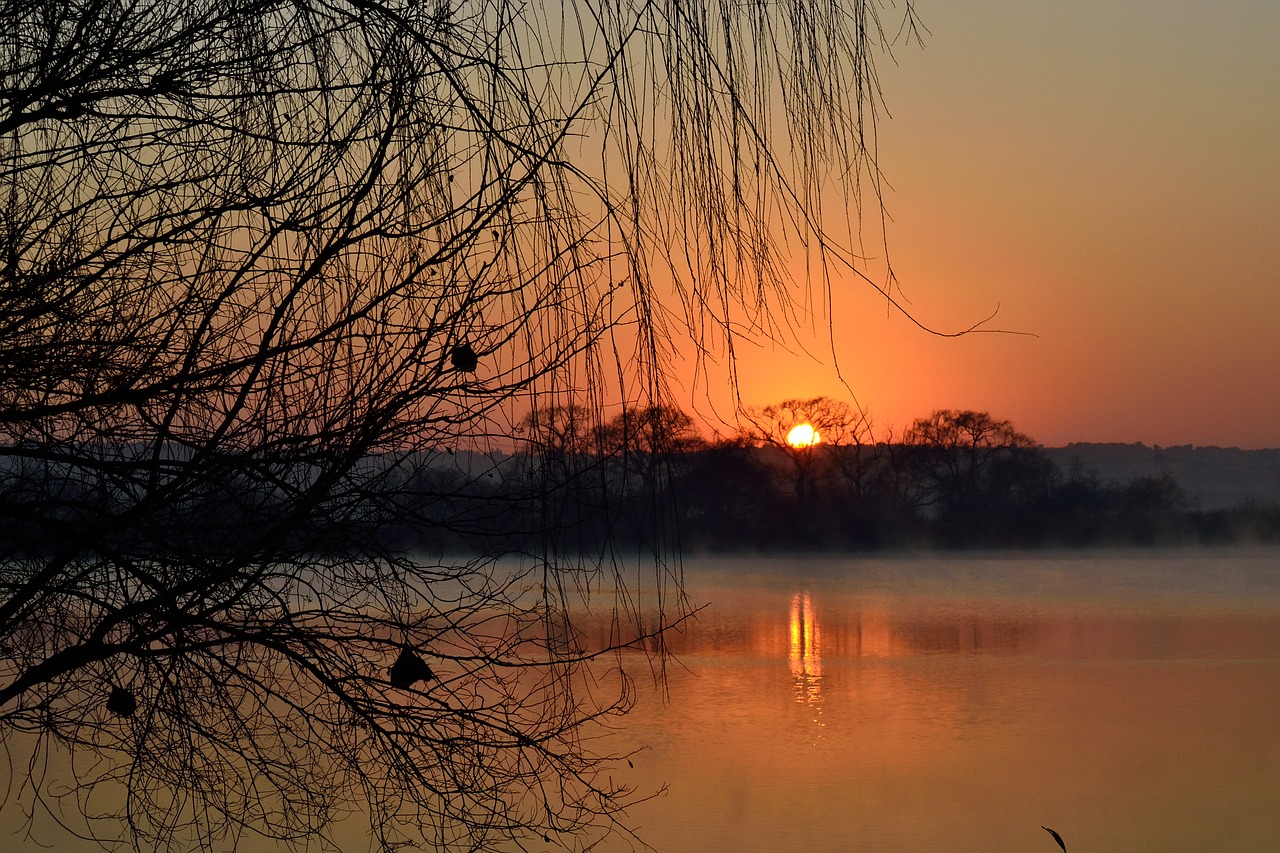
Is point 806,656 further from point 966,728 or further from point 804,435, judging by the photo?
point 804,435

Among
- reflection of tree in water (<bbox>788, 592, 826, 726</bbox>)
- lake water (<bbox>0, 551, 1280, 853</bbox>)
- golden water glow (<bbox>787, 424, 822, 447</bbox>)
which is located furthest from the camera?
reflection of tree in water (<bbox>788, 592, 826, 726</bbox>)

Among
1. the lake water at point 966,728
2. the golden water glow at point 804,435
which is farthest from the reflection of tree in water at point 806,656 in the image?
the golden water glow at point 804,435

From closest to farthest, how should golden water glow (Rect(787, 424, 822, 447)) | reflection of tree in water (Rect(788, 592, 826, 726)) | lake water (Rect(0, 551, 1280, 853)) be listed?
1. golden water glow (Rect(787, 424, 822, 447))
2. lake water (Rect(0, 551, 1280, 853))
3. reflection of tree in water (Rect(788, 592, 826, 726))

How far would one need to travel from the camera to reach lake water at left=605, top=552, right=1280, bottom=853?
526 centimetres


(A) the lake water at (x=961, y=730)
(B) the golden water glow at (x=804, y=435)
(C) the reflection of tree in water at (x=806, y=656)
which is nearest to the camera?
(B) the golden water glow at (x=804, y=435)

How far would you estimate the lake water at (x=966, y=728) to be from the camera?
17.3 feet

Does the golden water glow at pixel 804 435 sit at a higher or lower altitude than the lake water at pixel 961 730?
higher

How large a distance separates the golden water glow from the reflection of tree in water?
19.4 feet

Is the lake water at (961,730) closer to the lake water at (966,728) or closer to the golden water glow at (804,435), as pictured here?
the lake water at (966,728)

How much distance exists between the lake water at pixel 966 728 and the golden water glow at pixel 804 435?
1.66 metres

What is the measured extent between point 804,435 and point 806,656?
8.32m

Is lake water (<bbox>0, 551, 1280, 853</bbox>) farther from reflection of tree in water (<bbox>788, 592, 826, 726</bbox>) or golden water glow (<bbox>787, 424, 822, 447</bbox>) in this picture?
golden water glow (<bbox>787, 424, 822, 447</bbox>)

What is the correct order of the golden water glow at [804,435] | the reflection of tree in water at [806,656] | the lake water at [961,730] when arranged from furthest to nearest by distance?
the reflection of tree in water at [806,656]
the lake water at [961,730]
the golden water glow at [804,435]

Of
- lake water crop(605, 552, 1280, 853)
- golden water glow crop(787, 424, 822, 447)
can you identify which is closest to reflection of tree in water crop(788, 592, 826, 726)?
lake water crop(605, 552, 1280, 853)
